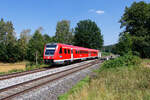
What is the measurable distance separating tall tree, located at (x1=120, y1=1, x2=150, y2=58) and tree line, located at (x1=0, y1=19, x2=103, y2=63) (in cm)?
1941

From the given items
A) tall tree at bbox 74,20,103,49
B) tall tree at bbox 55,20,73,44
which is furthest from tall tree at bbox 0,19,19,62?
tall tree at bbox 74,20,103,49

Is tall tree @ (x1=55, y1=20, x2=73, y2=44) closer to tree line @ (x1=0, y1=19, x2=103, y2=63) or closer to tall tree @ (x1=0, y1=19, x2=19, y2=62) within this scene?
tree line @ (x1=0, y1=19, x2=103, y2=63)

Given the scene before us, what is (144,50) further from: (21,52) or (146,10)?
(21,52)

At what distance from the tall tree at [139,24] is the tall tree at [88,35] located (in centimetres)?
1884

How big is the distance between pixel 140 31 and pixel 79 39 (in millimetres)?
25779

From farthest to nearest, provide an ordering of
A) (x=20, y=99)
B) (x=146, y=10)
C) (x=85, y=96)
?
(x=146, y=10) → (x=20, y=99) → (x=85, y=96)

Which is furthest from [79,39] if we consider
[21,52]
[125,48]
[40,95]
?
[40,95]

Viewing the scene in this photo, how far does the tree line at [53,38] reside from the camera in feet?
187

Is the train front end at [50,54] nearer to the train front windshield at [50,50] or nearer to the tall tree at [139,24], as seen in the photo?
the train front windshield at [50,50]

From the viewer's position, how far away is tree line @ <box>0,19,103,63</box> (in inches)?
2243

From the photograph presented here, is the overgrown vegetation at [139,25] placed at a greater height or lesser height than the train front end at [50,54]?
greater

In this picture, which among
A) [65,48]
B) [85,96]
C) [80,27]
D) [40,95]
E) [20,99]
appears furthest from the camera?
[80,27]

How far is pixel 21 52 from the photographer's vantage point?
189 ft

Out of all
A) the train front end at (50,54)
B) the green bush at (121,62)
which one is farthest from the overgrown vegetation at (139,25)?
the train front end at (50,54)
